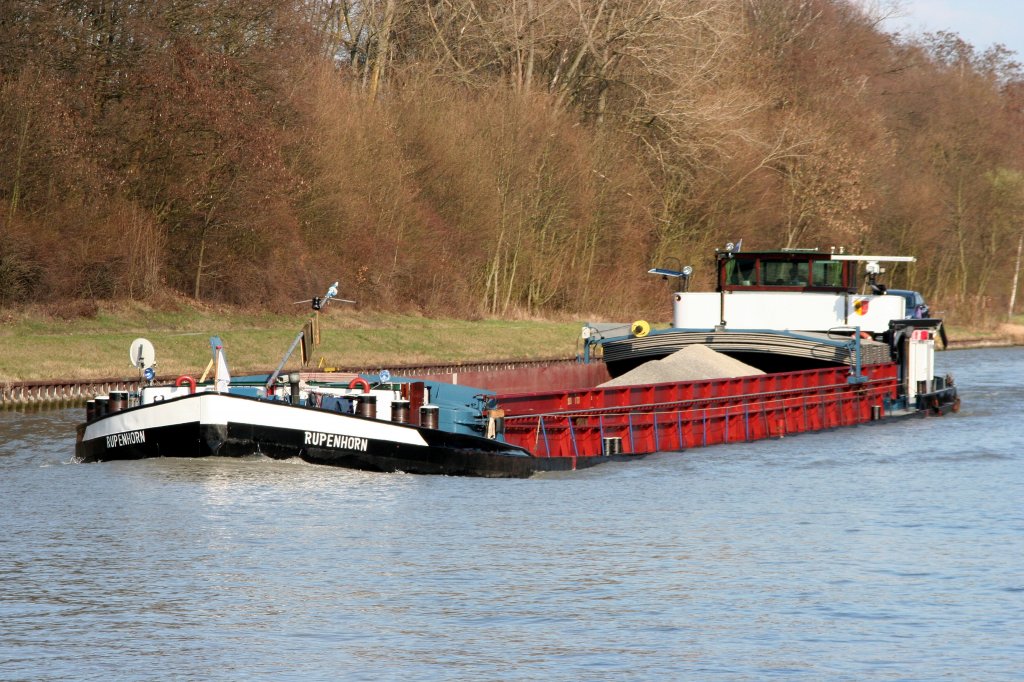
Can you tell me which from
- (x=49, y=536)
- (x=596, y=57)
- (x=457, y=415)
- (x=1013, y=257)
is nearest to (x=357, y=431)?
(x=457, y=415)

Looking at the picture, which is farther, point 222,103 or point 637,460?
point 222,103

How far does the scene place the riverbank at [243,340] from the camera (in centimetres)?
3553

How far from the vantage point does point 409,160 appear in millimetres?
55219

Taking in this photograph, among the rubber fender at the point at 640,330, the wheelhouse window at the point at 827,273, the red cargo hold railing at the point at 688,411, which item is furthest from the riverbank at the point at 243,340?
the red cargo hold railing at the point at 688,411

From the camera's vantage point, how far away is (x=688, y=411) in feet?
89.5

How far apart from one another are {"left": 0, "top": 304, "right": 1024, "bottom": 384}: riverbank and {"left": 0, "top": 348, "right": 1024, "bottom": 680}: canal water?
11.7 metres

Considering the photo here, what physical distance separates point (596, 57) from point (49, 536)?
49636 mm

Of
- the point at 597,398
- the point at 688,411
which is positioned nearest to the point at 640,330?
the point at 688,411

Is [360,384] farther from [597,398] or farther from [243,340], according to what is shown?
[243,340]

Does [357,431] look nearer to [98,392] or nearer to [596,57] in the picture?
[98,392]

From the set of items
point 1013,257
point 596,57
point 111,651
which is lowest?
point 111,651

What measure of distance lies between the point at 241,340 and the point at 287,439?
69.8 feet

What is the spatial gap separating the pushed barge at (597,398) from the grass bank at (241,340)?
3.74 m

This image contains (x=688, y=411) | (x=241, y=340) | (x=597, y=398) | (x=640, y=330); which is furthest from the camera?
(x=241, y=340)
